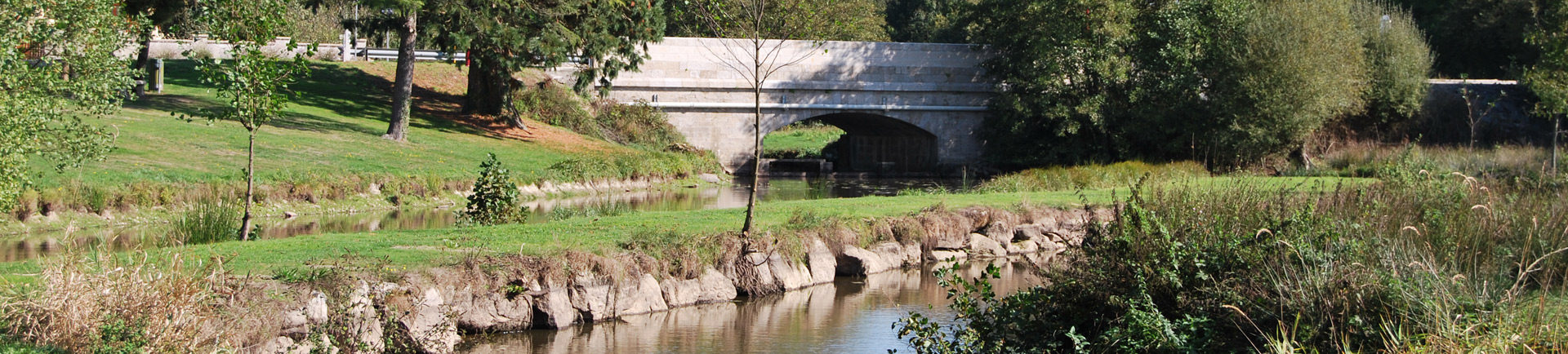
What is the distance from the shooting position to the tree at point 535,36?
32.0m

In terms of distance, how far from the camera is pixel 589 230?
14.6 metres

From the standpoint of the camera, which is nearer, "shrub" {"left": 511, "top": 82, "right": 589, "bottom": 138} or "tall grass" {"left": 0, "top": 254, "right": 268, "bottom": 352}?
"tall grass" {"left": 0, "top": 254, "right": 268, "bottom": 352}

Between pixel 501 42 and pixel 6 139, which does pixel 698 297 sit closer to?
pixel 6 139

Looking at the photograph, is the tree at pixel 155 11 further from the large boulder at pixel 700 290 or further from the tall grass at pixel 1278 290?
the tall grass at pixel 1278 290

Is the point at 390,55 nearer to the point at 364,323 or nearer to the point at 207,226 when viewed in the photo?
the point at 207,226

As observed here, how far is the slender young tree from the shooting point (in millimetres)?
14766

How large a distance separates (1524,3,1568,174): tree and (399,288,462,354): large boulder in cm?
2494

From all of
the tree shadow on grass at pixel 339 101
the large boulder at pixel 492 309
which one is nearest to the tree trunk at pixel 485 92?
the tree shadow on grass at pixel 339 101

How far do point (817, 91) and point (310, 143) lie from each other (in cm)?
1745

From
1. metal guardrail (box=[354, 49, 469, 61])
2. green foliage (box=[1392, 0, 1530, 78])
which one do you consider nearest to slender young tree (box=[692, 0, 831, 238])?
metal guardrail (box=[354, 49, 469, 61])

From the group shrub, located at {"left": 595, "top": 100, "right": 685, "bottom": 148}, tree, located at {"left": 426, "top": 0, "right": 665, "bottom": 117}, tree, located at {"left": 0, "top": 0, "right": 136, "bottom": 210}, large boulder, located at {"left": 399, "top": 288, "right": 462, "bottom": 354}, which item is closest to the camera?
large boulder, located at {"left": 399, "top": 288, "right": 462, "bottom": 354}

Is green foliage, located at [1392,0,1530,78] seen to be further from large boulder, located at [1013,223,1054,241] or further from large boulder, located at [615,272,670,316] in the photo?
large boulder, located at [615,272,670,316]

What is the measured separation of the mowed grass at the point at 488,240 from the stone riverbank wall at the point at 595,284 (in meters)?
0.34

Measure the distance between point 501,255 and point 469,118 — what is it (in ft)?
83.3
